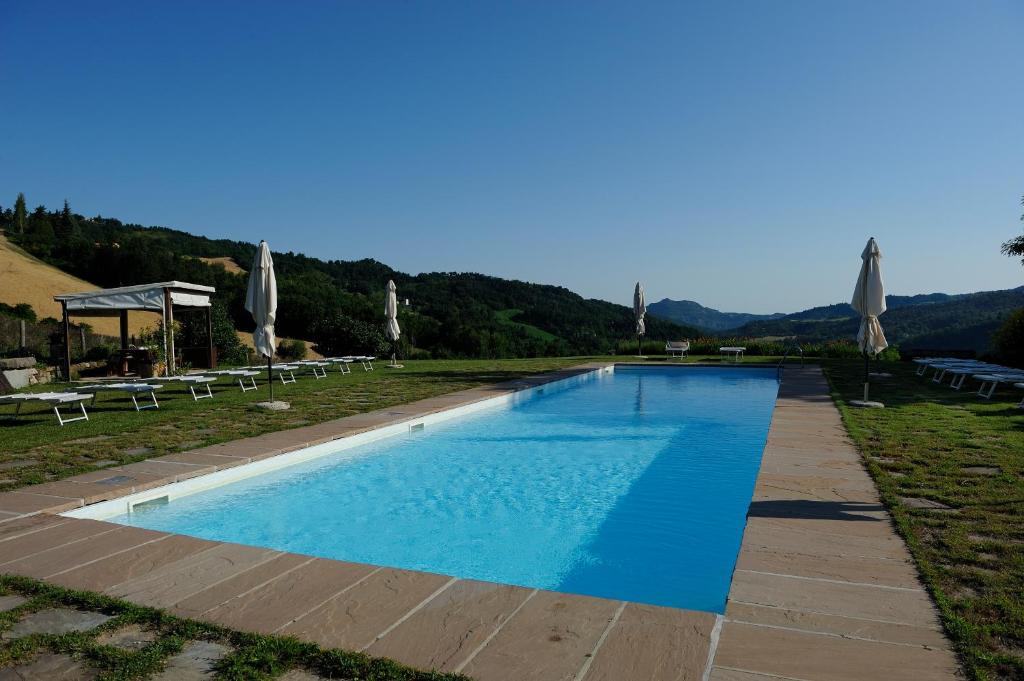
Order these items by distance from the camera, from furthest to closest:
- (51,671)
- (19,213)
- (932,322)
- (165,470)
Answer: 1. (19,213)
2. (932,322)
3. (165,470)
4. (51,671)

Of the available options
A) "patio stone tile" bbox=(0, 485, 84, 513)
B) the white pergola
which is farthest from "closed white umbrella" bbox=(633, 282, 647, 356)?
"patio stone tile" bbox=(0, 485, 84, 513)

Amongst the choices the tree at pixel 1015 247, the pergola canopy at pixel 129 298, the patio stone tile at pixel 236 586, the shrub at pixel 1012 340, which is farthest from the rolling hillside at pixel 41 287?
the tree at pixel 1015 247

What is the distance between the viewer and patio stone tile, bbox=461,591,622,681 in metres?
1.93

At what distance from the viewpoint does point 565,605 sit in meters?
2.45

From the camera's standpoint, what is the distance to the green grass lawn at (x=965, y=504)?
2.13m

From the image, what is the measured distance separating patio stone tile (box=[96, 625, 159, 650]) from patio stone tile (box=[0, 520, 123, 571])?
1.10 m

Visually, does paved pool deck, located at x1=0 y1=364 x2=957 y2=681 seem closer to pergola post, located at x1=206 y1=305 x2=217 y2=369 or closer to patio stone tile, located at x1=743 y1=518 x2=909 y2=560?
patio stone tile, located at x1=743 y1=518 x2=909 y2=560

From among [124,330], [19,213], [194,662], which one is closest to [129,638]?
[194,662]

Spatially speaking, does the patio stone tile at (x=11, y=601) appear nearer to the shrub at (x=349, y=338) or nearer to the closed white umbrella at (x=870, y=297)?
the closed white umbrella at (x=870, y=297)

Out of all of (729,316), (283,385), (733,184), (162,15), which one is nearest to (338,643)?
(283,385)

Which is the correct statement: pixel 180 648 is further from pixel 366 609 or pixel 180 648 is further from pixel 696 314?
pixel 696 314

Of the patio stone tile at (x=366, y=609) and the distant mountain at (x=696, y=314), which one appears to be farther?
the distant mountain at (x=696, y=314)

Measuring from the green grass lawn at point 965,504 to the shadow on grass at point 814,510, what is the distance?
16cm

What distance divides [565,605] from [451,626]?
0.49 metres
